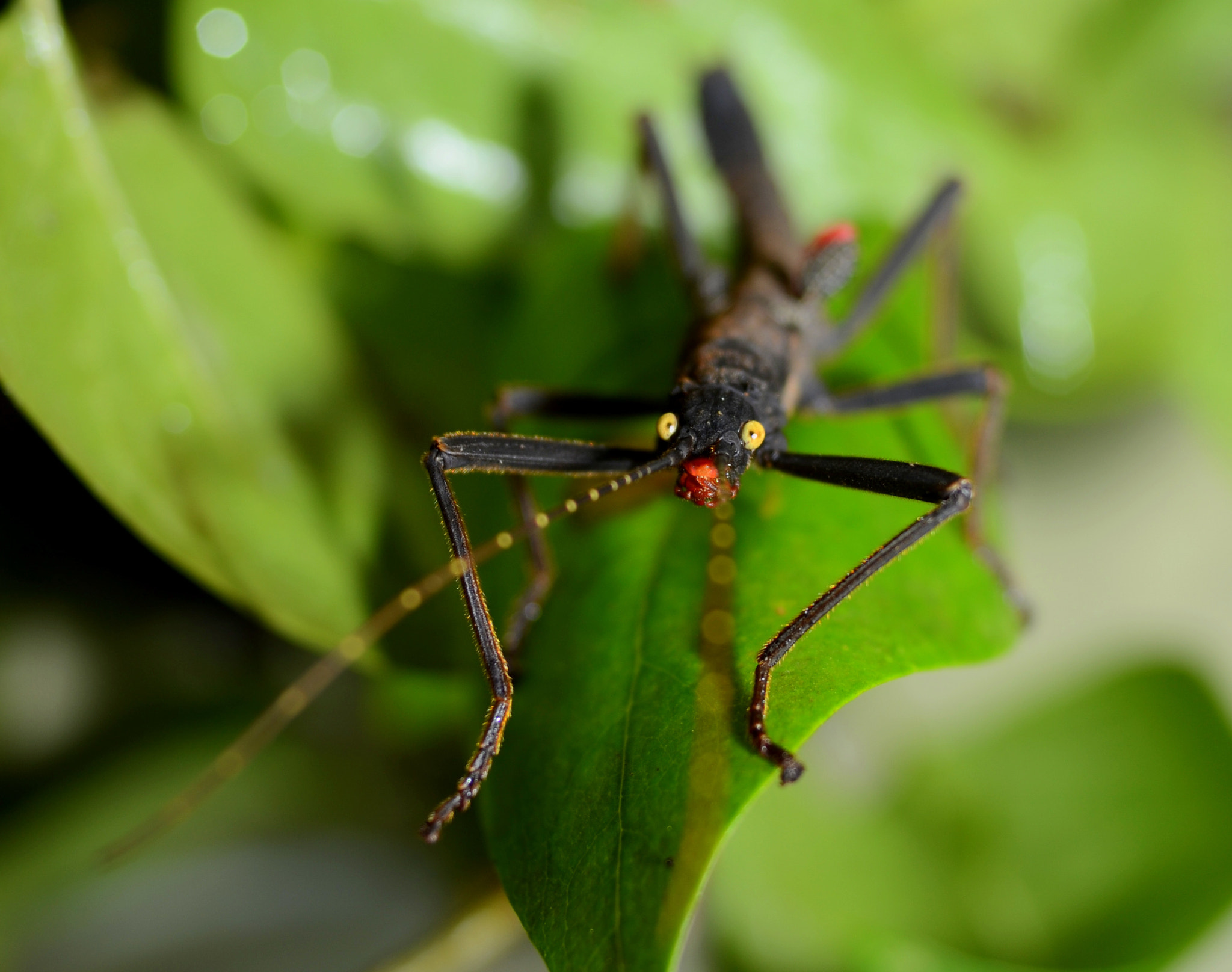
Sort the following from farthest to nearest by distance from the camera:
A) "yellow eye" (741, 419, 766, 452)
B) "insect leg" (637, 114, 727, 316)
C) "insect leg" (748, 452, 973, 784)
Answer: "insect leg" (637, 114, 727, 316), "yellow eye" (741, 419, 766, 452), "insect leg" (748, 452, 973, 784)

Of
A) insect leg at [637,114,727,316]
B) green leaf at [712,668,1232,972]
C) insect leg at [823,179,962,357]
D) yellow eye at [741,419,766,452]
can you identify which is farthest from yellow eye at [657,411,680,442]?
green leaf at [712,668,1232,972]

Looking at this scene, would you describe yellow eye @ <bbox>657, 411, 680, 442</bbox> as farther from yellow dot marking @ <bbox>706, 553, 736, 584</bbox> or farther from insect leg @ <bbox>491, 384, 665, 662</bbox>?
yellow dot marking @ <bbox>706, 553, 736, 584</bbox>

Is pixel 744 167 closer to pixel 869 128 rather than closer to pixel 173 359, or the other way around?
pixel 869 128

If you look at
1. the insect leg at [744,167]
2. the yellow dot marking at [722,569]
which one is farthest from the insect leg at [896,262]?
the yellow dot marking at [722,569]

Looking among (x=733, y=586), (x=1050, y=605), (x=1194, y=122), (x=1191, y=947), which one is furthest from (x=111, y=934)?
(x=1194, y=122)

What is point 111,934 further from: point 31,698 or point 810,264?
point 810,264

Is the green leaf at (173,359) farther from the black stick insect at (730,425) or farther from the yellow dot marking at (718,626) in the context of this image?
the yellow dot marking at (718,626)
